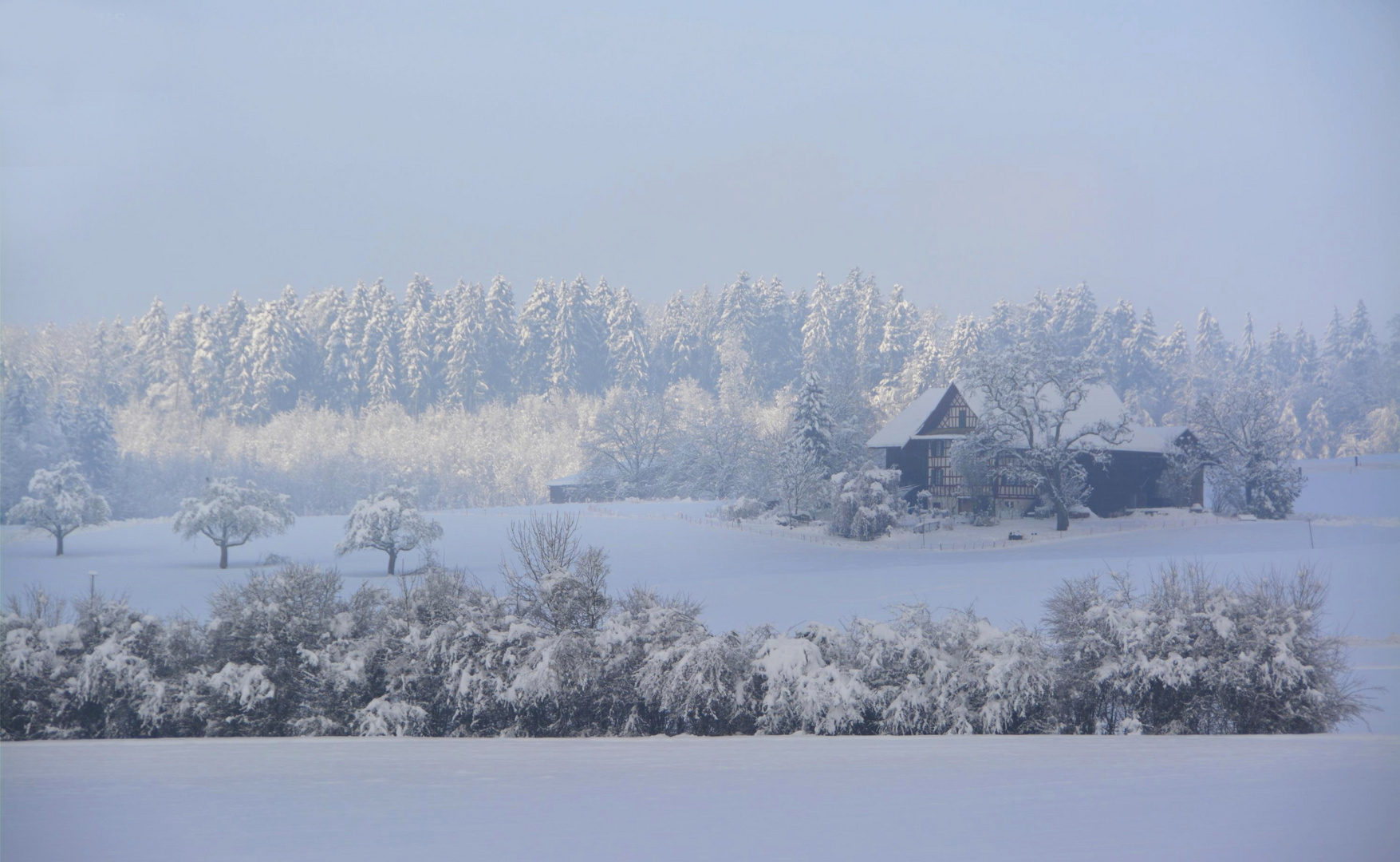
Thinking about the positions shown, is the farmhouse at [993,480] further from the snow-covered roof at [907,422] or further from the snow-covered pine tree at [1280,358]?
the snow-covered pine tree at [1280,358]

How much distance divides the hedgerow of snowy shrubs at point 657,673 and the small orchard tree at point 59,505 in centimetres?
999

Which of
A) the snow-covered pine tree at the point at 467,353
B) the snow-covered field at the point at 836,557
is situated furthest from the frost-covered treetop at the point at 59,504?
the snow-covered pine tree at the point at 467,353

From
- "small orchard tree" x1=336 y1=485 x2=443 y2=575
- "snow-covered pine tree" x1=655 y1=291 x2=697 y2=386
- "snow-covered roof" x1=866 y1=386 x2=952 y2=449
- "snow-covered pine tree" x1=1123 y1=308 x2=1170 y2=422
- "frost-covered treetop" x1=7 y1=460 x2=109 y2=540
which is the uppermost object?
"snow-covered pine tree" x1=655 y1=291 x2=697 y2=386

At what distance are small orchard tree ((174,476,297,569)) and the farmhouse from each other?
485 inches

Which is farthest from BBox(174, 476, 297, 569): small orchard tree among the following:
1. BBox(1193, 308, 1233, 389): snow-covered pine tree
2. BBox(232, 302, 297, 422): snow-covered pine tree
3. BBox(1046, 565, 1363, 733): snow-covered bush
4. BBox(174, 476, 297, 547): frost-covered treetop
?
BBox(1193, 308, 1233, 389): snow-covered pine tree

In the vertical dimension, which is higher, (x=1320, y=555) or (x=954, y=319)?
(x=954, y=319)

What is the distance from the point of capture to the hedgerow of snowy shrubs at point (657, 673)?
10.8 metres

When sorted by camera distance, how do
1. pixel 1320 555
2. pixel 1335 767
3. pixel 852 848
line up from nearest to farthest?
pixel 852 848 → pixel 1335 767 → pixel 1320 555

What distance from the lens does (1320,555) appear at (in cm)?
1898

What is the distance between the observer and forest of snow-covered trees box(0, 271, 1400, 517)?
872 inches

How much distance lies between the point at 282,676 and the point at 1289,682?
36.0ft

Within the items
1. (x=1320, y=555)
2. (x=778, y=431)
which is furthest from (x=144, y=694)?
(x=1320, y=555)

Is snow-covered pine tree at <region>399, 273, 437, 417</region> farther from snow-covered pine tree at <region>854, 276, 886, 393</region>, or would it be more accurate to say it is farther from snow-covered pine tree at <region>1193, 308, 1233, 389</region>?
snow-covered pine tree at <region>1193, 308, 1233, 389</region>

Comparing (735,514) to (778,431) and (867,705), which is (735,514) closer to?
(778,431)
